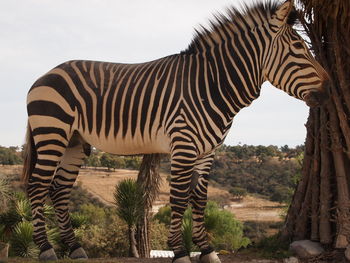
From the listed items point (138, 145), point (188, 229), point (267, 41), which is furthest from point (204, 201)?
point (188, 229)

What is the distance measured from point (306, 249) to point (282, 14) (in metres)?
2.90

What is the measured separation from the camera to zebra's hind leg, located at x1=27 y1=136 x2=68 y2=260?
557cm

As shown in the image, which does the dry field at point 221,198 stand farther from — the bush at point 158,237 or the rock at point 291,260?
the rock at point 291,260

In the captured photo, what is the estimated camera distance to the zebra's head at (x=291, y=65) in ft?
16.9

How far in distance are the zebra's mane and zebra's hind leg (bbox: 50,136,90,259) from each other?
1.96 meters

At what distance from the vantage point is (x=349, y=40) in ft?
20.6

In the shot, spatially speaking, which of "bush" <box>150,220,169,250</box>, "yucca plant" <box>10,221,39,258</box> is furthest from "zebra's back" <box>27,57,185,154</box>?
"bush" <box>150,220,169,250</box>

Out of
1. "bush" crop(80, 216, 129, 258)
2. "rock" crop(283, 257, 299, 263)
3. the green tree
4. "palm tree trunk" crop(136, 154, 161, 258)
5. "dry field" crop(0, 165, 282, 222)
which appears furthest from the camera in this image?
the green tree

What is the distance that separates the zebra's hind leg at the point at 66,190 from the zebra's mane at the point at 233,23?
1957 millimetres

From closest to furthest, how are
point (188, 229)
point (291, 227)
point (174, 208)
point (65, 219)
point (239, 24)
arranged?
point (174, 208), point (239, 24), point (65, 219), point (291, 227), point (188, 229)

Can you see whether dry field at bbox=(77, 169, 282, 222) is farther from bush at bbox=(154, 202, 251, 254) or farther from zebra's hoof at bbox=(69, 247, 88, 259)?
zebra's hoof at bbox=(69, 247, 88, 259)

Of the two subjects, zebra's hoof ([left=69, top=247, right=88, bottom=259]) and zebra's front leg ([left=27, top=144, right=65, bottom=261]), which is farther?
zebra's hoof ([left=69, top=247, right=88, bottom=259])

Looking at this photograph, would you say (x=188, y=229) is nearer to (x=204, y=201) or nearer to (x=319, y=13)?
(x=204, y=201)

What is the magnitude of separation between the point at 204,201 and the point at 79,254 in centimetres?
175
